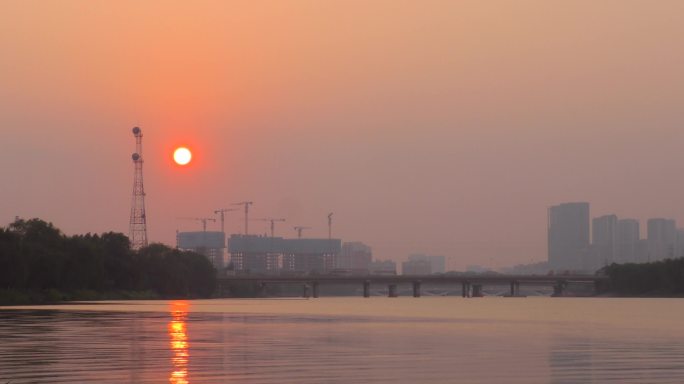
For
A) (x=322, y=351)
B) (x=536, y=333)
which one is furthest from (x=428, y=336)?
(x=322, y=351)

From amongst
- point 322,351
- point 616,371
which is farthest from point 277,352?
point 616,371

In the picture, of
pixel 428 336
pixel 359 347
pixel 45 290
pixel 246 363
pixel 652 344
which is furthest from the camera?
pixel 45 290

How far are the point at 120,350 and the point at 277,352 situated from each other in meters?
6.72

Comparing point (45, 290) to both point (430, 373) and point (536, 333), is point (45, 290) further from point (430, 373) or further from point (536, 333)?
point (430, 373)

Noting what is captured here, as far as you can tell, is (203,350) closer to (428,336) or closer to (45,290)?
(428,336)

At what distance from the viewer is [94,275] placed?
19988 centimetres

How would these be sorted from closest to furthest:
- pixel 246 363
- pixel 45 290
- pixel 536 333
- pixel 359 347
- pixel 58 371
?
pixel 58 371, pixel 246 363, pixel 359 347, pixel 536 333, pixel 45 290

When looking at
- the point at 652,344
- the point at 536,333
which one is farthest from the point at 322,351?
the point at 536,333

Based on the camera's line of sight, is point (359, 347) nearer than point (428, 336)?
Yes

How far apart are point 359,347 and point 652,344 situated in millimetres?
15396

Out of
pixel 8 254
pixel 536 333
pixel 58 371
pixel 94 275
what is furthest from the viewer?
pixel 94 275

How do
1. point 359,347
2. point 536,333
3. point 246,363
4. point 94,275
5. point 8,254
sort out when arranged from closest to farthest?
point 246,363, point 359,347, point 536,333, point 8,254, point 94,275

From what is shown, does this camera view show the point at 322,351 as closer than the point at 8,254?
Yes

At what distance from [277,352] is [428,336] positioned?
19.5m
